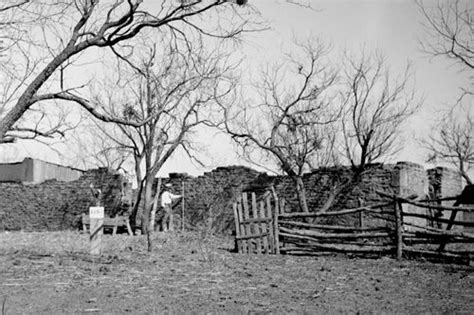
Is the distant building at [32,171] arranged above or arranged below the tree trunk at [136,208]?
above

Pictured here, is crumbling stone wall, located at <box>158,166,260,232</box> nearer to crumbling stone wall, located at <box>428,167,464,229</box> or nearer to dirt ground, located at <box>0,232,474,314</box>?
crumbling stone wall, located at <box>428,167,464,229</box>

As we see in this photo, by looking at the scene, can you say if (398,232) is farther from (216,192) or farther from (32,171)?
(32,171)

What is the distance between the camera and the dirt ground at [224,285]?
6238mm

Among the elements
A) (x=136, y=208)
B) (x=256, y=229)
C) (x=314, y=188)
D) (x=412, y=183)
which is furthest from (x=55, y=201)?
(x=412, y=183)

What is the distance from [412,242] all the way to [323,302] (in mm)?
6949

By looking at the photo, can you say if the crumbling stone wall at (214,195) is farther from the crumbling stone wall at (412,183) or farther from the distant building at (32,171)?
the distant building at (32,171)

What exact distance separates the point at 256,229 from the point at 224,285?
5708 millimetres

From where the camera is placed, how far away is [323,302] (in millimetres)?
6523

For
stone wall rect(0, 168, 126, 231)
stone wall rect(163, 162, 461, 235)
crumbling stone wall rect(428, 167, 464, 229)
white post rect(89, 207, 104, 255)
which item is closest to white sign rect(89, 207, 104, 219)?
white post rect(89, 207, 104, 255)

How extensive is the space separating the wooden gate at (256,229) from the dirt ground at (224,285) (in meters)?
1.19

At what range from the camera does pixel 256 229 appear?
13430 millimetres

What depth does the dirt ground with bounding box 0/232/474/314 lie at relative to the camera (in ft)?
20.5

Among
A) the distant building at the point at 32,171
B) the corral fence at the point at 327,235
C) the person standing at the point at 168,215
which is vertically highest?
the distant building at the point at 32,171

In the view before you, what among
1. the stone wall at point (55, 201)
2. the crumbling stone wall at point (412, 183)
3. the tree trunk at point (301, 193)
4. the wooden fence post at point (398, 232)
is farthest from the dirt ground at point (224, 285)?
the stone wall at point (55, 201)
